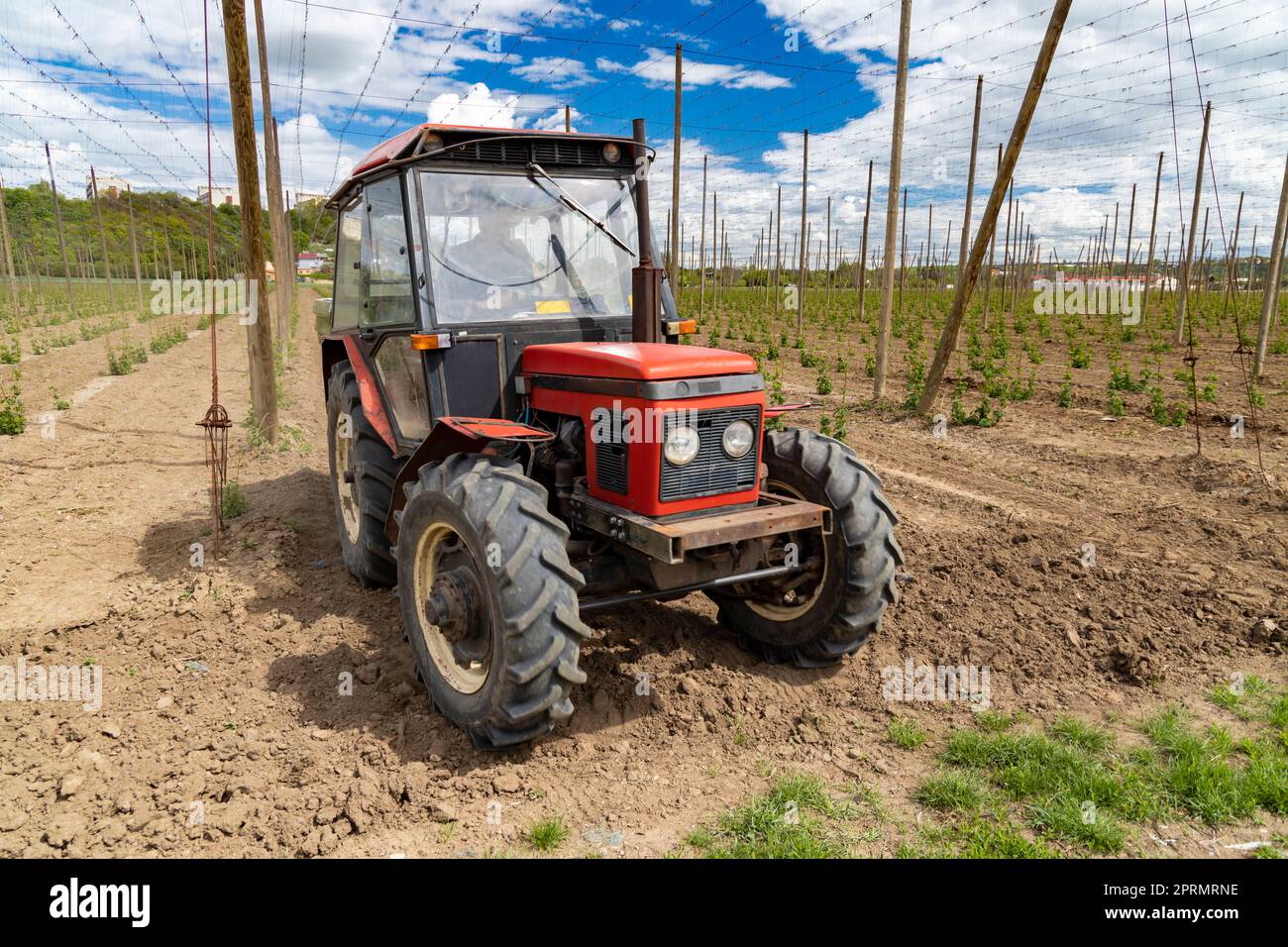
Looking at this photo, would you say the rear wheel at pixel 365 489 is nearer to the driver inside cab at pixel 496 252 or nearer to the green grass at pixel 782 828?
the driver inside cab at pixel 496 252

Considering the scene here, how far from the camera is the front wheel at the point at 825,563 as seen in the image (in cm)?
400

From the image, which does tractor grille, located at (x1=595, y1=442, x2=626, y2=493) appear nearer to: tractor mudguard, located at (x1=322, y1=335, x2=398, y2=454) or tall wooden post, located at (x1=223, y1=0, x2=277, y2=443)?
tractor mudguard, located at (x1=322, y1=335, x2=398, y2=454)

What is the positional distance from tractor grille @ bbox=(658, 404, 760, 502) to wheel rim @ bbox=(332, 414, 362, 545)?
265 centimetres

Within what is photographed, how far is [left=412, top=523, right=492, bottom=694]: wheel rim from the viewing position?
361 centimetres

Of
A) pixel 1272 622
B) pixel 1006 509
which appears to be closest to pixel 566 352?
pixel 1272 622

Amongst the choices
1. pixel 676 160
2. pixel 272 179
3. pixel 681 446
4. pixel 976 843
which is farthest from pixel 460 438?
pixel 272 179

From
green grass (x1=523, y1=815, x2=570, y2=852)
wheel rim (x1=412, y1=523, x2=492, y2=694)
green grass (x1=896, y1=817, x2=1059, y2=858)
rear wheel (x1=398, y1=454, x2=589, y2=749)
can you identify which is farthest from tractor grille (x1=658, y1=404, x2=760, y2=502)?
green grass (x1=896, y1=817, x2=1059, y2=858)

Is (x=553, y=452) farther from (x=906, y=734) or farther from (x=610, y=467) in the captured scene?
(x=906, y=734)

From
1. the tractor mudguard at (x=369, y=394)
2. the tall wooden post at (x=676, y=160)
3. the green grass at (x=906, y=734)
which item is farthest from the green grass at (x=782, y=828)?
the tall wooden post at (x=676, y=160)

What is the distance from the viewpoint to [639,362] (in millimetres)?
3590

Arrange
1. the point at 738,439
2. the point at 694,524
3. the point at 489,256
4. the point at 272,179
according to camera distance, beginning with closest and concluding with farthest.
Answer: the point at 694,524, the point at 738,439, the point at 489,256, the point at 272,179

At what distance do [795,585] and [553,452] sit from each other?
4.65ft

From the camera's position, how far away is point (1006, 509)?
725cm
